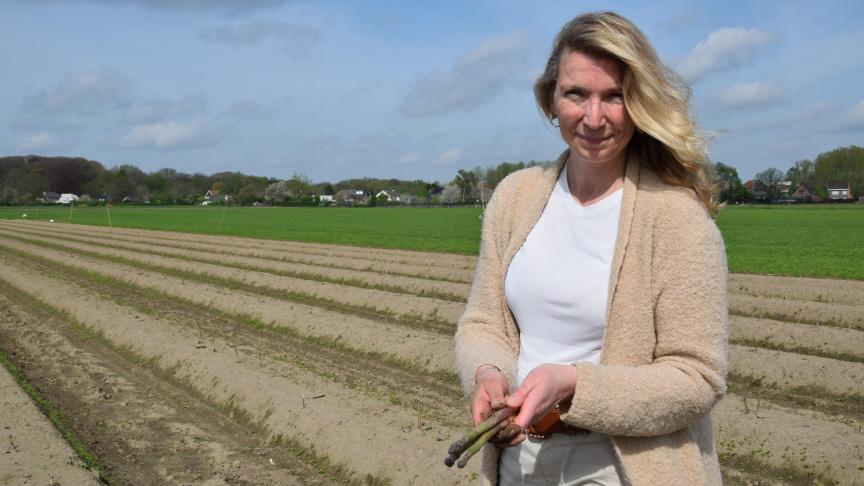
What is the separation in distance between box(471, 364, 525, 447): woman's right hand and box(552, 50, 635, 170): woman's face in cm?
60

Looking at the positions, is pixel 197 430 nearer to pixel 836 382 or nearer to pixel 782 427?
pixel 782 427

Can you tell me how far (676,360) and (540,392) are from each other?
343 mm

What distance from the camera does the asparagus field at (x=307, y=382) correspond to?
662 centimetres

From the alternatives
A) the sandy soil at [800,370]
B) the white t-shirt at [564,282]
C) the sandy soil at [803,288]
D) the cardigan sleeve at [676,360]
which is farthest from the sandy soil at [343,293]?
the cardigan sleeve at [676,360]

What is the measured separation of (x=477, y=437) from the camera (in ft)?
5.63

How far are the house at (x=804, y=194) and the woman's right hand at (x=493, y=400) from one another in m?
99.4

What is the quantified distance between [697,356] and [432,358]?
26.9 feet

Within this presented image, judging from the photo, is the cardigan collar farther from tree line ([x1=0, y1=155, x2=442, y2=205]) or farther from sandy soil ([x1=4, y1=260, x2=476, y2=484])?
tree line ([x1=0, y1=155, x2=442, y2=205])

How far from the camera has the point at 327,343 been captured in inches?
456

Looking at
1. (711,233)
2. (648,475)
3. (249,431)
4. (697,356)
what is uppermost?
(711,233)

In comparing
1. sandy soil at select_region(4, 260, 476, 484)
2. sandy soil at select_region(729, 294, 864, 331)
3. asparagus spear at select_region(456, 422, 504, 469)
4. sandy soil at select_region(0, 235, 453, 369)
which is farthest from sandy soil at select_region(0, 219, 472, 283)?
asparagus spear at select_region(456, 422, 504, 469)

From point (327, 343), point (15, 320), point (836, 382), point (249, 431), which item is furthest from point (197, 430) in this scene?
point (15, 320)

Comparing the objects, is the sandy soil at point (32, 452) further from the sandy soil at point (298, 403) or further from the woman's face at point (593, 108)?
the woman's face at point (593, 108)

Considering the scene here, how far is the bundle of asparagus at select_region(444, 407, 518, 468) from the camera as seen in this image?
164 centimetres
